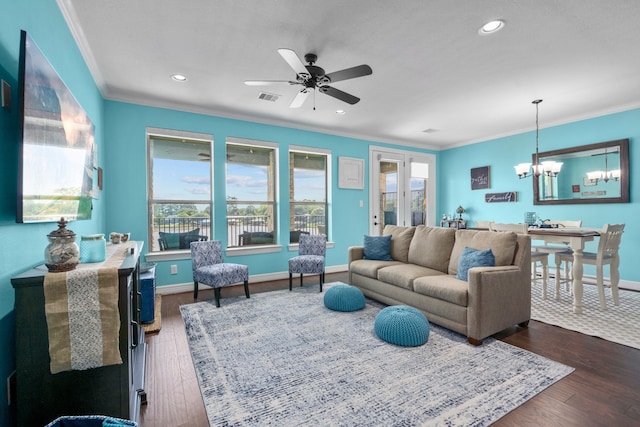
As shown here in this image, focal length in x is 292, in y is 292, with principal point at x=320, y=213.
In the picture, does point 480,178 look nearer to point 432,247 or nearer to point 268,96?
point 432,247

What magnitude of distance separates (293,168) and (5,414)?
177 inches

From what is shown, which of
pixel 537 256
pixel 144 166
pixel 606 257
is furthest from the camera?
pixel 144 166

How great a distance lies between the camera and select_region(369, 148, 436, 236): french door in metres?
6.22

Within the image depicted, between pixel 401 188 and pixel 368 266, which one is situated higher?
pixel 401 188

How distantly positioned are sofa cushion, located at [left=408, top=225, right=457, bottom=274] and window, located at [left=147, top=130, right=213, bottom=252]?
10.1 ft

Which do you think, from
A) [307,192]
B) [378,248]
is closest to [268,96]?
[307,192]

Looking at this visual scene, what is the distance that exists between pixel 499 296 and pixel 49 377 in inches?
124

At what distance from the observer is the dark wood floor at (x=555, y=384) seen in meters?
1.66

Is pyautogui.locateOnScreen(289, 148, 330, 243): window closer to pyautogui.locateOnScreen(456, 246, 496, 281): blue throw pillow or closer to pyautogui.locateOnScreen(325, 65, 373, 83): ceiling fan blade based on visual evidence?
pyautogui.locateOnScreen(325, 65, 373, 83): ceiling fan blade

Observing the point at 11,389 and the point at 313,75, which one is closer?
the point at 11,389

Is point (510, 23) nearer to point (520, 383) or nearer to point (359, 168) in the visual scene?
point (520, 383)

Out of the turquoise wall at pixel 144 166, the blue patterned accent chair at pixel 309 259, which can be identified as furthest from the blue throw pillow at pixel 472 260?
the turquoise wall at pixel 144 166

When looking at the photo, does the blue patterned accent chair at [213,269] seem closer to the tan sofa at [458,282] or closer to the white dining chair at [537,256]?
the tan sofa at [458,282]

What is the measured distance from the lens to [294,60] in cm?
243
